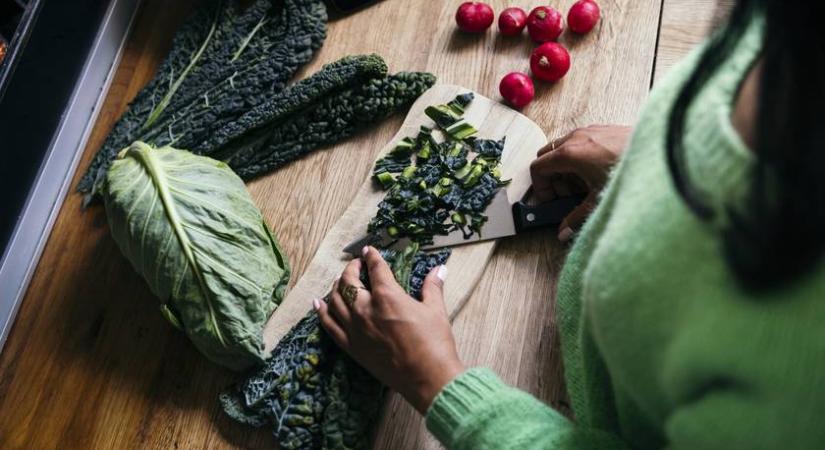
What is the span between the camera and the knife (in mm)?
1172

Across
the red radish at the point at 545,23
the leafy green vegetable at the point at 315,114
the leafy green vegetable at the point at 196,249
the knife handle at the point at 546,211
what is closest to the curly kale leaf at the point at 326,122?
the leafy green vegetable at the point at 315,114

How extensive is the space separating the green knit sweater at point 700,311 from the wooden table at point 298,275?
0.47m

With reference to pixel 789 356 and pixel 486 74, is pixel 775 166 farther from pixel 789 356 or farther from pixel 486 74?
pixel 486 74

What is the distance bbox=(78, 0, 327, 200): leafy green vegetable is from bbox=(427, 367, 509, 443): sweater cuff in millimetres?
761

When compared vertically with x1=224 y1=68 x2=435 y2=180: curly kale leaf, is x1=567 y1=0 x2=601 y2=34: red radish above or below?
above

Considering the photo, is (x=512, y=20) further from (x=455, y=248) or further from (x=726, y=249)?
(x=726, y=249)

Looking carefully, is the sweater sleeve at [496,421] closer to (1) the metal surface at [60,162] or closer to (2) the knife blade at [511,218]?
(2) the knife blade at [511,218]

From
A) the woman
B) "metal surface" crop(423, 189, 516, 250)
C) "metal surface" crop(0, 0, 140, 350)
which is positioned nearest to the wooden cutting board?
"metal surface" crop(423, 189, 516, 250)

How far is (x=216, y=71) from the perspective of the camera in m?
1.39

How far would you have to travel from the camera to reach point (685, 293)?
567mm

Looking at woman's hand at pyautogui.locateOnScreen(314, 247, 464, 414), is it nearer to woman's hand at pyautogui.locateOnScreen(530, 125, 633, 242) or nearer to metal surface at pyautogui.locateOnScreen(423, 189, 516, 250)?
metal surface at pyautogui.locateOnScreen(423, 189, 516, 250)

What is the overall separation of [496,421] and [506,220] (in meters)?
0.44

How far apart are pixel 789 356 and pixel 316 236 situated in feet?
3.02

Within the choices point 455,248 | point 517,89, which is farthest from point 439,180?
point 517,89
